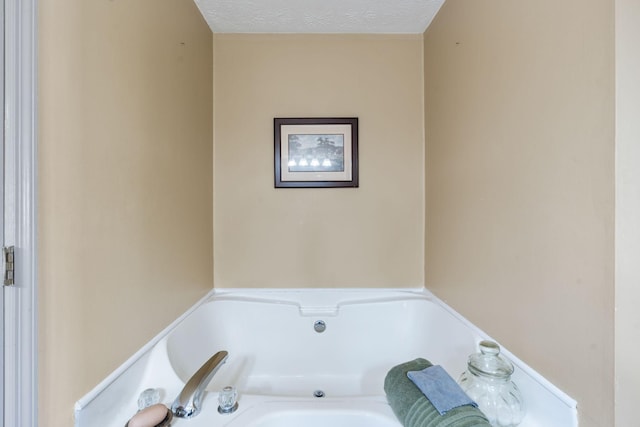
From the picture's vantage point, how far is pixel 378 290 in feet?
6.47

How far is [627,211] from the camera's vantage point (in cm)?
67

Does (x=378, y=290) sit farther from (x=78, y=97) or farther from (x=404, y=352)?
(x=78, y=97)

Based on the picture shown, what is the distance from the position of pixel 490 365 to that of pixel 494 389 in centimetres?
7

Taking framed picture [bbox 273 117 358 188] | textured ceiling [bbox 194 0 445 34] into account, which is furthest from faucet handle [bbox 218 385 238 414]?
textured ceiling [bbox 194 0 445 34]

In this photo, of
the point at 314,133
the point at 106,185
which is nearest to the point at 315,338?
the point at 314,133

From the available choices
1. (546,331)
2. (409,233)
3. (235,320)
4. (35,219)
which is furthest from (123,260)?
(409,233)

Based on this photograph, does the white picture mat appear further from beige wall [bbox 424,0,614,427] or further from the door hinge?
the door hinge

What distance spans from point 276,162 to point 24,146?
131 cm

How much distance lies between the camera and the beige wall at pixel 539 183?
719 mm

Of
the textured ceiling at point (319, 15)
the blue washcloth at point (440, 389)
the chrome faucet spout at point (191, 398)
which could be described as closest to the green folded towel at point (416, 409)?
the blue washcloth at point (440, 389)

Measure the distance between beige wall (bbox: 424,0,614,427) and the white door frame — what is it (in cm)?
134

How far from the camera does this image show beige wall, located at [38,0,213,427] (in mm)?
764

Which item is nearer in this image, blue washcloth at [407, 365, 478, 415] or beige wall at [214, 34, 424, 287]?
blue washcloth at [407, 365, 478, 415]

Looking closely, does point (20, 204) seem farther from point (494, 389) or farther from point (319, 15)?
point (319, 15)
